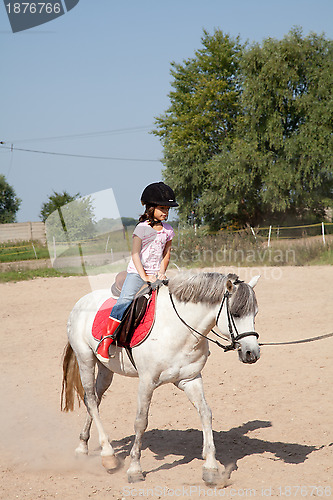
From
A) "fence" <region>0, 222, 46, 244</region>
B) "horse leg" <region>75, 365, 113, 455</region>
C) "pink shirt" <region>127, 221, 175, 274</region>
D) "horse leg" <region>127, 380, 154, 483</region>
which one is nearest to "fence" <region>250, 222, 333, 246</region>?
"fence" <region>0, 222, 46, 244</region>

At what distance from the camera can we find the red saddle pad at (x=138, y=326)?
4.35 m

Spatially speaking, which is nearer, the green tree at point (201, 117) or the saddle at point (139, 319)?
the saddle at point (139, 319)

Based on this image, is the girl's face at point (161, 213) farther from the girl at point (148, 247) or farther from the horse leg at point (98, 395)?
the horse leg at point (98, 395)

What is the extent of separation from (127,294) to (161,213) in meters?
0.81

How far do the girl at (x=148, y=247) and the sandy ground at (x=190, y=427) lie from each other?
127 cm

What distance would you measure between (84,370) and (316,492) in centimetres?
251

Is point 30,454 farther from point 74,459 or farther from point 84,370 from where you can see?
point 84,370

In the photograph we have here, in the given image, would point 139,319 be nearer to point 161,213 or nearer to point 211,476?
point 161,213

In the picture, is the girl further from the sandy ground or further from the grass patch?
the grass patch

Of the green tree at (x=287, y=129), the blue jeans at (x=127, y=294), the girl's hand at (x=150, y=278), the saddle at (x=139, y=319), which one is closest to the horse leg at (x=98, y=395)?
the saddle at (x=139, y=319)

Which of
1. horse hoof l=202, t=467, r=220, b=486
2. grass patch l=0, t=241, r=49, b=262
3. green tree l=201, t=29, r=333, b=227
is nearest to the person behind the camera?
horse hoof l=202, t=467, r=220, b=486

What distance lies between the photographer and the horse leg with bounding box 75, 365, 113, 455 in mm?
5066

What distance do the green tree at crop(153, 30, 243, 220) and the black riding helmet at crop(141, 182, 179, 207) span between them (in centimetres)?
2926

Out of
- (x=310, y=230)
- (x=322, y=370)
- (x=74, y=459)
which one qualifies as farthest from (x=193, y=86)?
(x=74, y=459)
